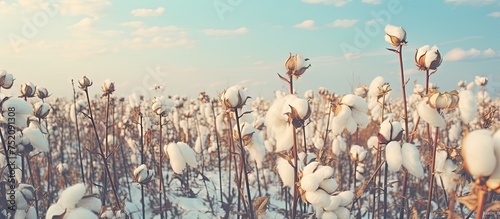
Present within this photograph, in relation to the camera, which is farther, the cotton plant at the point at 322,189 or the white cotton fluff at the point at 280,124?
the white cotton fluff at the point at 280,124

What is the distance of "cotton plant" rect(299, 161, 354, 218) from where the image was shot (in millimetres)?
1560

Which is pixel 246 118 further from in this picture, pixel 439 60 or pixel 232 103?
pixel 439 60

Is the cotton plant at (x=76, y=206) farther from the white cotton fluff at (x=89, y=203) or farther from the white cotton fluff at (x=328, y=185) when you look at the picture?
the white cotton fluff at (x=328, y=185)

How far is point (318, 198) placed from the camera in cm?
156

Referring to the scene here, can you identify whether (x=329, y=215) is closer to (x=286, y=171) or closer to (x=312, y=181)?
(x=312, y=181)

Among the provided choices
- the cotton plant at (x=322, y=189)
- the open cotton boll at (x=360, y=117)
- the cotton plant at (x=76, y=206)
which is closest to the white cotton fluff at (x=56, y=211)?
the cotton plant at (x=76, y=206)

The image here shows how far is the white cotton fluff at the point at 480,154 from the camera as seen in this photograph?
853 mm

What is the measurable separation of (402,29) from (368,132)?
7729mm

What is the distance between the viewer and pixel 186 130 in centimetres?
647

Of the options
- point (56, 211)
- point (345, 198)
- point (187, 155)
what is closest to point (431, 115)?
point (345, 198)

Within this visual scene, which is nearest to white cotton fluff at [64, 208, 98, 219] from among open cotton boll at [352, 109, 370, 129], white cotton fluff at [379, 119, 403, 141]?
open cotton boll at [352, 109, 370, 129]

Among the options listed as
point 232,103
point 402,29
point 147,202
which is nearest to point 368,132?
point 147,202

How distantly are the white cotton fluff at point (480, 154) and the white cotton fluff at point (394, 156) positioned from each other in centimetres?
103

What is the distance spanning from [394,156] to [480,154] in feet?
3.56
